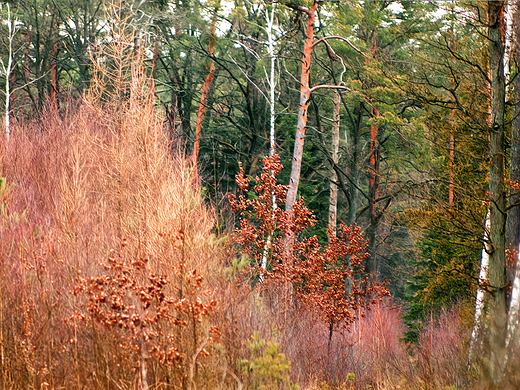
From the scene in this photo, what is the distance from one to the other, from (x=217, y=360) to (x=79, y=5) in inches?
847

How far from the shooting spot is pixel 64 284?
543cm

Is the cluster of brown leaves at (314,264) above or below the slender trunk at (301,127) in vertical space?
below

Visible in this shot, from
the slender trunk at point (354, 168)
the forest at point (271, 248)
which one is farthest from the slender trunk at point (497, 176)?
the slender trunk at point (354, 168)

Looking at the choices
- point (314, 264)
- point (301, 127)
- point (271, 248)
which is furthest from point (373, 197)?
point (314, 264)

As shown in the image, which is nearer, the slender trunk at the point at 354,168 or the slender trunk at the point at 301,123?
the slender trunk at the point at 301,123

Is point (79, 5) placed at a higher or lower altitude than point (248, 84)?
higher

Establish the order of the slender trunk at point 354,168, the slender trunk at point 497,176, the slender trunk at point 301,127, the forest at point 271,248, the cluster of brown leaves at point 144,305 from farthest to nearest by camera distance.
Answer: the slender trunk at point 354,168 < the slender trunk at point 301,127 < the slender trunk at point 497,176 < the forest at point 271,248 < the cluster of brown leaves at point 144,305

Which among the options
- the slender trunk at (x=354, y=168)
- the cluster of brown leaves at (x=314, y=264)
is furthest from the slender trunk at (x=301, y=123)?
the slender trunk at (x=354, y=168)

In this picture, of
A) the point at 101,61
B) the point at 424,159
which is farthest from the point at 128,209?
the point at 101,61

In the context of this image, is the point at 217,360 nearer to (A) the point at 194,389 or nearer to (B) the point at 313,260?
(A) the point at 194,389

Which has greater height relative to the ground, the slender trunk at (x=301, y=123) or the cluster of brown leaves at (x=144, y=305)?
the slender trunk at (x=301, y=123)

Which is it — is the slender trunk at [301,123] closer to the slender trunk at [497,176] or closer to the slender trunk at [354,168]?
the slender trunk at [354,168]

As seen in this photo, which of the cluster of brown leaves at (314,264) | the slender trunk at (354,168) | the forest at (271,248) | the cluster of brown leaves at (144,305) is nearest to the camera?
the cluster of brown leaves at (144,305)

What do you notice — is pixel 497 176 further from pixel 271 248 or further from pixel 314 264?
pixel 271 248
